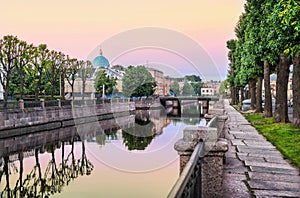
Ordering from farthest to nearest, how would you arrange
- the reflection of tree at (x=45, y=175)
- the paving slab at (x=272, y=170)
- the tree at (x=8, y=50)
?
the tree at (x=8, y=50)
the reflection of tree at (x=45, y=175)
the paving slab at (x=272, y=170)

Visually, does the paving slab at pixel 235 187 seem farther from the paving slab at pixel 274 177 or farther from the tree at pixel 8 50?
the tree at pixel 8 50

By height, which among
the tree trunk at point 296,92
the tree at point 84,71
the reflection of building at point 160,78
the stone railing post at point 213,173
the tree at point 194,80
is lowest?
the stone railing post at point 213,173

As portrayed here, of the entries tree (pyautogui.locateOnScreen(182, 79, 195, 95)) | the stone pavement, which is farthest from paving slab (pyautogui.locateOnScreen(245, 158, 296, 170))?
tree (pyautogui.locateOnScreen(182, 79, 195, 95))

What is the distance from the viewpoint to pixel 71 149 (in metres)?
A: 24.6

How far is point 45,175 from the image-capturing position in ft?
56.3

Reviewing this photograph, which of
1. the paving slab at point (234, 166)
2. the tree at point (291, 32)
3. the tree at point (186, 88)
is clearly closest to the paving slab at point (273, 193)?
the paving slab at point (234, 166)

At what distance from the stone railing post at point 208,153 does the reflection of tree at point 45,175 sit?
10.00m

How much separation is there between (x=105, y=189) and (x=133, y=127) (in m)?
26.9

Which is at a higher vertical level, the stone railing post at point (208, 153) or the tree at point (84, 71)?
the tree at point (84, 71)

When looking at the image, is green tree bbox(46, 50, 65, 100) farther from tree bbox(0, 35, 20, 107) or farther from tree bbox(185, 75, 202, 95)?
tree bbox(185, 75, 202, 95)

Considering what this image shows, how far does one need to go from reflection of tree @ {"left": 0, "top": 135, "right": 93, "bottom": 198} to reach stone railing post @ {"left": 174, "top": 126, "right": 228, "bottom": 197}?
394 inches

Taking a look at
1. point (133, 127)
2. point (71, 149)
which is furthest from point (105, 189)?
point (133, 127)

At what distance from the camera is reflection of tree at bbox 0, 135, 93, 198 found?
47.3 ft

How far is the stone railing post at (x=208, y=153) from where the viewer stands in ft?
18.4
